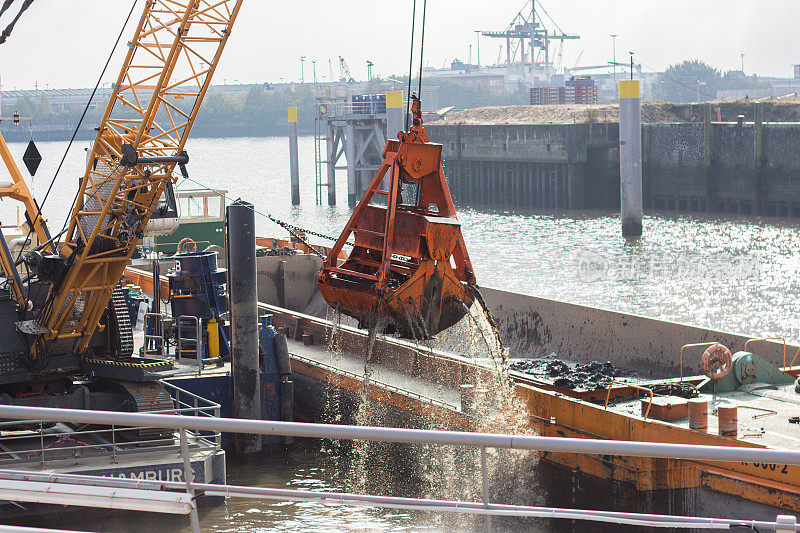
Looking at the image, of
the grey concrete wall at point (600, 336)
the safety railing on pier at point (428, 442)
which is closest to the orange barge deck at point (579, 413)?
the grey concrete wall at point (600, 336)

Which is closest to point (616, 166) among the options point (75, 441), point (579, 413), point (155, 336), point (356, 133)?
point (356, 133)

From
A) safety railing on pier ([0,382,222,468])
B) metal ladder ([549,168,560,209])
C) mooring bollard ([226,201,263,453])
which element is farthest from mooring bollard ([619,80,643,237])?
safety railing on pier ([0,382,222,468])

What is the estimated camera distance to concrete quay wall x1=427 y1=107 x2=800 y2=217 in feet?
172

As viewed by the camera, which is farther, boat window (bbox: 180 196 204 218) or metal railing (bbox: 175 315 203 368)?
boat window (bbox: 180 196 204 218)

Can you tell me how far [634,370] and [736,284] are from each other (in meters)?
17.6

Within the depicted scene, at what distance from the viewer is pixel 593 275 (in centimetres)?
3869

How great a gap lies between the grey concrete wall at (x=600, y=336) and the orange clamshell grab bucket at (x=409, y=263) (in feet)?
22.5

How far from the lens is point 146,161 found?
15.1m

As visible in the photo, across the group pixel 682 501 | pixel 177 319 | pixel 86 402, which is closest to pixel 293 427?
pixel 682 501

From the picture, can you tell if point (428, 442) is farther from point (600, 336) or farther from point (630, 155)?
point (630, 155)

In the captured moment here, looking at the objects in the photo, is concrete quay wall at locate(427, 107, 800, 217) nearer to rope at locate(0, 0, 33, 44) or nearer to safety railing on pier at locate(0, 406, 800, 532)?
rope at locate(0, 0, 33, 44)

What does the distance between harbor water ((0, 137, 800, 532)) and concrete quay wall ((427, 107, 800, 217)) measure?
1.89 meters

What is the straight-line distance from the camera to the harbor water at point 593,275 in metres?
15.0

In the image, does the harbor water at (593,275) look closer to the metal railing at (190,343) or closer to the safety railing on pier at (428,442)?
the metal railing at (190,343)
